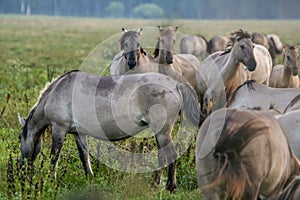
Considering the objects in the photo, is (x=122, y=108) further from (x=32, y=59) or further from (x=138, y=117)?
(x=32, y=59)

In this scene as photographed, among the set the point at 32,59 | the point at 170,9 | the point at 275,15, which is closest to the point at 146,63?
the point at 32,59

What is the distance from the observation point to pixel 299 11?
114m

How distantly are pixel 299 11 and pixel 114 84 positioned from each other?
4299 inches

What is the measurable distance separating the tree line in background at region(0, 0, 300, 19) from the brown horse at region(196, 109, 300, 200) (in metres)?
105

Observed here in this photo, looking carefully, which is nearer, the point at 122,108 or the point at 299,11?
the point at 122,108

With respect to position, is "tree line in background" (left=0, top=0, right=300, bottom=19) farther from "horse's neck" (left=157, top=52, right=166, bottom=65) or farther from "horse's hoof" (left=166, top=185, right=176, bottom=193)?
"horse's hoof" (left=166, top=185, right=176, bottom=193)

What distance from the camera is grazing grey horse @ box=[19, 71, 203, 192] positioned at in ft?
27.1

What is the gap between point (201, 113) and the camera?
8.78m

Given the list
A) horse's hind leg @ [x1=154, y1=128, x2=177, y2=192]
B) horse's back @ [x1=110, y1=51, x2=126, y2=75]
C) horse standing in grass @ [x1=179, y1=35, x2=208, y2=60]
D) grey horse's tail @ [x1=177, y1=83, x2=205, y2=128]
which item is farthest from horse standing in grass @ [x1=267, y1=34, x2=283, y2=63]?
horse's hind leg @ [x1=154, y1=128, x2=177, y2=192]

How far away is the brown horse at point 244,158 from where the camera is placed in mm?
5375

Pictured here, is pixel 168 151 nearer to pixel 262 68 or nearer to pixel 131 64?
pixel 131 64

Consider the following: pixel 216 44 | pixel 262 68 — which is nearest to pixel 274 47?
pixel 216 44

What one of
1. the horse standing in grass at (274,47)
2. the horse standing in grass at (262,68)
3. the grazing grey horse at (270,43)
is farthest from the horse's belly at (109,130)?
the horse standing in grass at (274,47)

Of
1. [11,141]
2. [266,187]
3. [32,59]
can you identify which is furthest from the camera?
[32,59]
